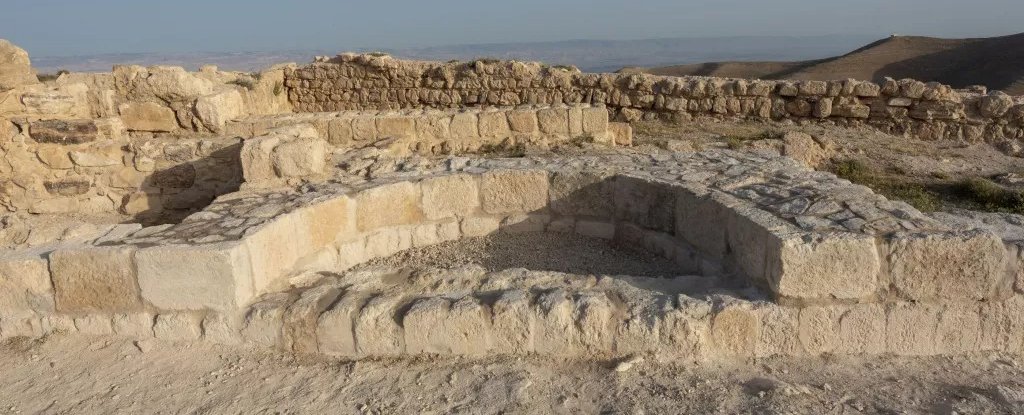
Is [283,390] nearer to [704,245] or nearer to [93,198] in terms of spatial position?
[704,245]

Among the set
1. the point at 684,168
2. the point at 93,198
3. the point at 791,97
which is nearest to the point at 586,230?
the point at 684,168

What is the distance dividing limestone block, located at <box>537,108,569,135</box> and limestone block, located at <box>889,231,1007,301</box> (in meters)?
5.24

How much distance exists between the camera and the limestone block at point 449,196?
514 cm

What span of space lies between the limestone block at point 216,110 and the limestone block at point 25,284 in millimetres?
3645

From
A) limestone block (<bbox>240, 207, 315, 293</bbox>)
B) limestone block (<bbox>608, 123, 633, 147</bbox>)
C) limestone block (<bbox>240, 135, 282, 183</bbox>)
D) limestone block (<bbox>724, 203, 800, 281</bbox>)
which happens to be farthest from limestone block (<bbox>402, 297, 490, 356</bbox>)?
limestone block (<bbox>608, 123, 633, 147</bbox>)

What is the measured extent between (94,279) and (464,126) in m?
4.92

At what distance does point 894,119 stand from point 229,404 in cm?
1025

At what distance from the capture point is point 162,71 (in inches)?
278

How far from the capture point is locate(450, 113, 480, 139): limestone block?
794 cm

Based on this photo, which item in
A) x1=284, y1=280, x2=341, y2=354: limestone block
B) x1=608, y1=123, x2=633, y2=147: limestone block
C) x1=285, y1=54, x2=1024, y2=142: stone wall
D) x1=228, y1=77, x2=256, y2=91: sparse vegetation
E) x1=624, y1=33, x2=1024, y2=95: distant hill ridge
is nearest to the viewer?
x1=284, y1=280, x2=341, y2=354: limestone block

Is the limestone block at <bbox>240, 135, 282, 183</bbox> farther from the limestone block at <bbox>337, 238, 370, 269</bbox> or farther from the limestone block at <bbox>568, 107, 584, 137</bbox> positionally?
the limestone block at <bbox>568, 107, 584, 137</bbox>

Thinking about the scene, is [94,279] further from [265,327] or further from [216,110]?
[216,110]

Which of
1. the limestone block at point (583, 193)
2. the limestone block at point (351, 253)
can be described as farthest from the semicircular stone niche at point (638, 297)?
the limestone block at point (583, 193)

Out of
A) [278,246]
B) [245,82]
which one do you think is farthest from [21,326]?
[245,82]
